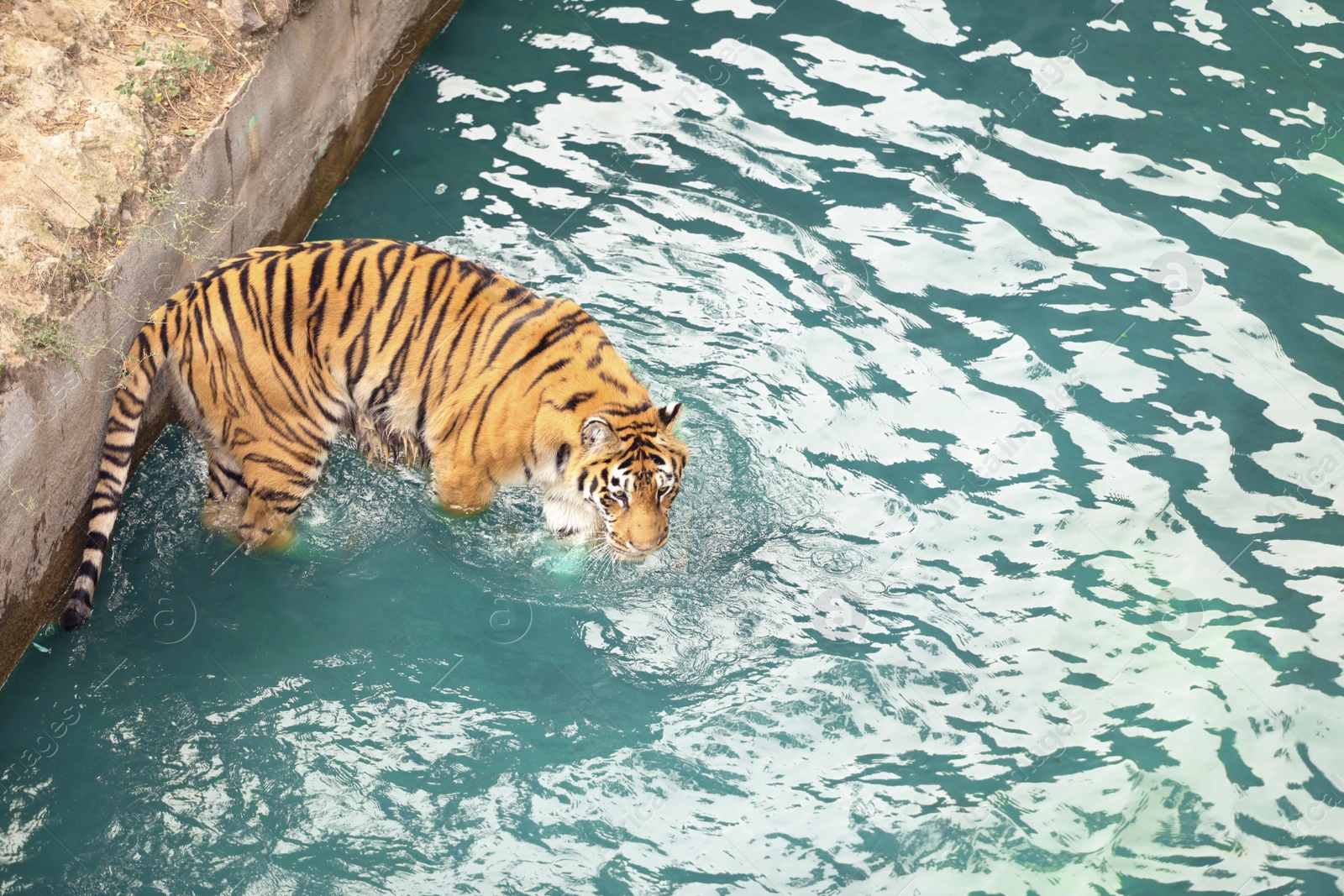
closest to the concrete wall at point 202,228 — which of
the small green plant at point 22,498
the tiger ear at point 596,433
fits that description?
the small green plant at point 22,498

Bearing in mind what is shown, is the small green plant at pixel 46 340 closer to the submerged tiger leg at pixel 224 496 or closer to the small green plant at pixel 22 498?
the small green plant at pixel 22 498

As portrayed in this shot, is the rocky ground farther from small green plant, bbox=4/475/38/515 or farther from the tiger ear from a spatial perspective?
the tiger ear

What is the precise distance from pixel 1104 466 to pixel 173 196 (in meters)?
4.50

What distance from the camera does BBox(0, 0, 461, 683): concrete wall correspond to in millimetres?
4473

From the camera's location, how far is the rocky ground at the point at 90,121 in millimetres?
4637

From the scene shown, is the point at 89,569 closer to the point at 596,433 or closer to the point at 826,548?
the point at 596,433

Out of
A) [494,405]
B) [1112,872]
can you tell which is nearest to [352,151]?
[494,405]

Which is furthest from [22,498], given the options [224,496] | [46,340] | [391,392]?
[391,392]

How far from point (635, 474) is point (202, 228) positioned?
8.43 feet

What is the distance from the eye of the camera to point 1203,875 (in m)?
4.09

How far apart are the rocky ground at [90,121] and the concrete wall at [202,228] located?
9cm

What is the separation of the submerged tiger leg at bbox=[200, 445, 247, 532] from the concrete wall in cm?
49

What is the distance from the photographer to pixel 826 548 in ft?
16.8

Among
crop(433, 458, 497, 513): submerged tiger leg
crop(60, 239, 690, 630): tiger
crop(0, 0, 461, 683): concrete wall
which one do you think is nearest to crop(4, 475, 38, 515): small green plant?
crop(0, 0, 461, 683): concrete wall
